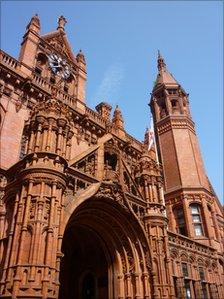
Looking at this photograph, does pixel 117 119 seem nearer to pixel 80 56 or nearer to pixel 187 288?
pixel 80 56

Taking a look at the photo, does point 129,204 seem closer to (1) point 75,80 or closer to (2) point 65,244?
(2) point 65,244

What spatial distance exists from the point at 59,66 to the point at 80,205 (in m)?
16.6

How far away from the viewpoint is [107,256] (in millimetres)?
19750

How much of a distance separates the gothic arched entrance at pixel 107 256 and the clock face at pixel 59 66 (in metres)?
14.4

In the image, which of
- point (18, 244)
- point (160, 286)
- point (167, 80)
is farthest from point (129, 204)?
point (167, 80)

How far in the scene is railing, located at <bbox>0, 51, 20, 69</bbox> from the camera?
71.5ft

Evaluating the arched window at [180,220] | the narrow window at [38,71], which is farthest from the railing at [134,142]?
the narrow window at [38,71]

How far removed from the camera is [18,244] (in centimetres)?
1292

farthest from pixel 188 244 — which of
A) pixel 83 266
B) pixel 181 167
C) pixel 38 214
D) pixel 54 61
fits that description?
pixel 54 61

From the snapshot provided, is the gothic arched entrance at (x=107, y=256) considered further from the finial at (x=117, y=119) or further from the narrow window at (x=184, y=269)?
the finial at (x=117, y=119)

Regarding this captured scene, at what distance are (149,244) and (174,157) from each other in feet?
57.1

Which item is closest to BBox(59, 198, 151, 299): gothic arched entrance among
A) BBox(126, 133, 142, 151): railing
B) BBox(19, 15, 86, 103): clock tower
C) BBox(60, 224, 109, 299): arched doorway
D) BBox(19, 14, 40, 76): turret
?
BBox(60, 224, 109, 299): arched doorway

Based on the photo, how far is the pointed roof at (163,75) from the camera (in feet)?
141

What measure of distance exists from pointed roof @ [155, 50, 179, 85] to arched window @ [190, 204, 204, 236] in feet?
58.3
